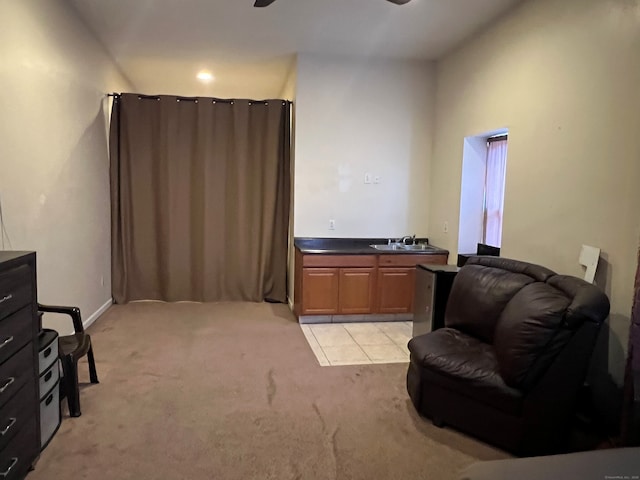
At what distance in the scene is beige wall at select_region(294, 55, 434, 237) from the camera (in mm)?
4711

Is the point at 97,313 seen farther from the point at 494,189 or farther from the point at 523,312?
the point at 494,189

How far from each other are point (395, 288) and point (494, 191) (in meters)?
1.37

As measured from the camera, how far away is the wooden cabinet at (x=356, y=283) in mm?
4414

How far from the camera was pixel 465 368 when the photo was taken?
7.83 ft

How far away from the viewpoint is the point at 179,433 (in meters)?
2.41

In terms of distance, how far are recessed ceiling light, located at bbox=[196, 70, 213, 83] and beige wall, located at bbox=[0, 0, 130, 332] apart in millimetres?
1106

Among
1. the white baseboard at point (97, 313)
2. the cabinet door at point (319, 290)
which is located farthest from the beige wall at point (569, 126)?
the white baseboard at point (97, 313)

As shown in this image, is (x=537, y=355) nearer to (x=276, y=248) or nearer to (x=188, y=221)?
(x=276, y=248)

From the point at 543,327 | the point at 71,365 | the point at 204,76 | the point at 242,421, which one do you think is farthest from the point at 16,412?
the point at 204,76

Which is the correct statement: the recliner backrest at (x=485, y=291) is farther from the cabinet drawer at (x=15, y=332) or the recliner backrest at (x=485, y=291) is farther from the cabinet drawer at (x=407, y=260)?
the cabinet drawer at (x=15, y=332)

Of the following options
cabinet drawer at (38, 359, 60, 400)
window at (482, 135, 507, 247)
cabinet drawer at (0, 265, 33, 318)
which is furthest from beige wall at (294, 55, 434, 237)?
cabinet drawer at (0, 265, 33, 318)

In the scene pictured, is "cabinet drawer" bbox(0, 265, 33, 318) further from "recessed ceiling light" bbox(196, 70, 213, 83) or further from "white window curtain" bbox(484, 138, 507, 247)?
"recessed ceiling light" bbox(196, 70, 213, 83)

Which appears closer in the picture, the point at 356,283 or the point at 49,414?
the point at 49,414

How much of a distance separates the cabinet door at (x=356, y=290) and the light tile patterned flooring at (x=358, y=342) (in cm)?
18
